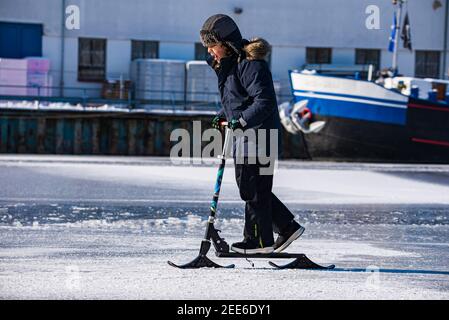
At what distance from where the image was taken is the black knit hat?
6.48 metres

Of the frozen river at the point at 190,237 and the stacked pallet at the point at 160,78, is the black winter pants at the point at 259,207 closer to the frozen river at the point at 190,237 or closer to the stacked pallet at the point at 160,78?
the frozen river at the point at 190,237

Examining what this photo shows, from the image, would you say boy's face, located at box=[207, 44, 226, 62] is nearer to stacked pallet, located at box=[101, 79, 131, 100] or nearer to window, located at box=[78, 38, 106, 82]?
stacked pallet, located at box=[101, 79, 131, 100]

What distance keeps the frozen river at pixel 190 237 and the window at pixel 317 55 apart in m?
16.9

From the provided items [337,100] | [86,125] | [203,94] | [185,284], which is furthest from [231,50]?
[203,94]

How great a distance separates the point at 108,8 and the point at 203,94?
436 centimetres

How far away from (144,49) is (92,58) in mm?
1728

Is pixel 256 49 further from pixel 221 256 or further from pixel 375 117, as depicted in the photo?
pixel 375 117

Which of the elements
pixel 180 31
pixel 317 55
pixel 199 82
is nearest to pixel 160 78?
pixel 199 82

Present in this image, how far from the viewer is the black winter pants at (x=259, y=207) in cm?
657

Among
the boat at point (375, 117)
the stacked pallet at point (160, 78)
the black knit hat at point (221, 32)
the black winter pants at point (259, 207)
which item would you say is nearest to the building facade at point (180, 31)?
the stacked pallet at point (160, 78)

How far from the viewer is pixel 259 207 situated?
264 inches

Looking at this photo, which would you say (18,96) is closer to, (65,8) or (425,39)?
(65,8)

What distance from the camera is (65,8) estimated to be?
A: 31484 mm

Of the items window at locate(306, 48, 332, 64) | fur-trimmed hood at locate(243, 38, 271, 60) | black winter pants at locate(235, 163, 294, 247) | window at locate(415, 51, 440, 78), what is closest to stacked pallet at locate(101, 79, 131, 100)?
window at locate(306, 48, 332, 64)
